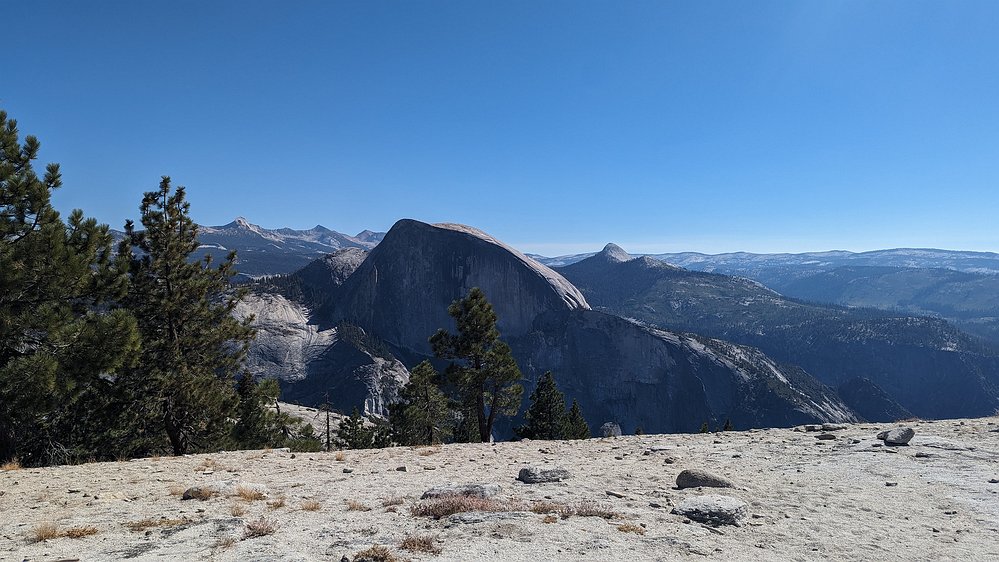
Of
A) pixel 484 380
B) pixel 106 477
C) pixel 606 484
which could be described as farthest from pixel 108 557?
pixel 484 380

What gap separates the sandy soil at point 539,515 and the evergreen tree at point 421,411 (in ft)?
75.8

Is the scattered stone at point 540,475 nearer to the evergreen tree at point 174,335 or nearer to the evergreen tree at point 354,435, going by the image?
the evergreen tree at point 174,335

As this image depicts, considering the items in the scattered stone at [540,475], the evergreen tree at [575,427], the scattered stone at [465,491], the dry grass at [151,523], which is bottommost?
the evergreen tree at [575,427]

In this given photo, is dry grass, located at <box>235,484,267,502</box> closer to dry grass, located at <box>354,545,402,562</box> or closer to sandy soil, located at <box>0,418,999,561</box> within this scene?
sandy soil, located at <box>0,418,999,561</box>

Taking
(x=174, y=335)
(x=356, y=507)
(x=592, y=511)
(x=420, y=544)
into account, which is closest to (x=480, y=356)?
(x=174, y=335)

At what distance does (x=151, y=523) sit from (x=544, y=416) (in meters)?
49.2

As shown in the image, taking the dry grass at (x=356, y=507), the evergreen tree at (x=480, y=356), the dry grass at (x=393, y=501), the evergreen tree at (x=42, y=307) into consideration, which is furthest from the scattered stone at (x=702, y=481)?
the evergreen tree at (x=480, y=356)

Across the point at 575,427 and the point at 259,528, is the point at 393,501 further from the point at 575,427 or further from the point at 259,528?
the point at 575,427

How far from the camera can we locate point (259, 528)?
9.46 meters

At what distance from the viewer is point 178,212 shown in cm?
2417

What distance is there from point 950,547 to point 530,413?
48732 millimetres

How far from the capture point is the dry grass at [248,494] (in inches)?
470

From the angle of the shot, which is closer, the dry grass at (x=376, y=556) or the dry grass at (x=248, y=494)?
the dry grass at (x=376, y=556)

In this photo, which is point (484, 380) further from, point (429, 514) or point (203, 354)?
point (429, 514)
